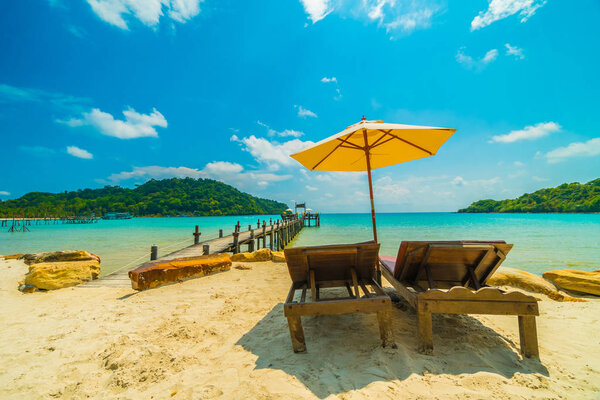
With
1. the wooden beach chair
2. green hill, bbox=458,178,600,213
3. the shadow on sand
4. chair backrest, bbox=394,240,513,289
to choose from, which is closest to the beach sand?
the shadow on sand

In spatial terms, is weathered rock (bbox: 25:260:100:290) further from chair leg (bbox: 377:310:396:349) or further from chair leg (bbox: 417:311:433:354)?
chair leg (bbox: 417:311:433:354)

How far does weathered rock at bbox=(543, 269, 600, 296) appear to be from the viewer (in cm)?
473

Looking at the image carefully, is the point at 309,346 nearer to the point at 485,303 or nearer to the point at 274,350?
the point at 274,350

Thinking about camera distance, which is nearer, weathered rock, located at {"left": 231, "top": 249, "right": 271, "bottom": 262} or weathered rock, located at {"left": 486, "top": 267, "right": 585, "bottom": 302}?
weathered rock, located at {"left": 486, "top": 267, "right": 585, "bottom": 302}

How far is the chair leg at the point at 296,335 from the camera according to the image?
2.48 meters

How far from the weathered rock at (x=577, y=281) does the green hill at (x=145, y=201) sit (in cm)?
9772

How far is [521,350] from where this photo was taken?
2.42 metres

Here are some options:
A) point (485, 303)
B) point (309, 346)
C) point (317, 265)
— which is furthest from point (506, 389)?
point (317, 265)

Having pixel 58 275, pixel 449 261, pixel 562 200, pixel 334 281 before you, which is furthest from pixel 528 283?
pixel 562 200

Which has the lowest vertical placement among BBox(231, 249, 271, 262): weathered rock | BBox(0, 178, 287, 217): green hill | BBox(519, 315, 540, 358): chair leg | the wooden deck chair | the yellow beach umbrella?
BBox(231, 249, 271, 262): weathered rock

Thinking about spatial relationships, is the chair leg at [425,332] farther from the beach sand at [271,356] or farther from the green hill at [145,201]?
the green hill at [145,201]

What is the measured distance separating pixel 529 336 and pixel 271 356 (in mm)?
2703

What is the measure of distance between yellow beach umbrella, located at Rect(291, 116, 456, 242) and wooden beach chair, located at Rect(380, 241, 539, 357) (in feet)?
3.05

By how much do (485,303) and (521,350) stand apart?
0.68 m
